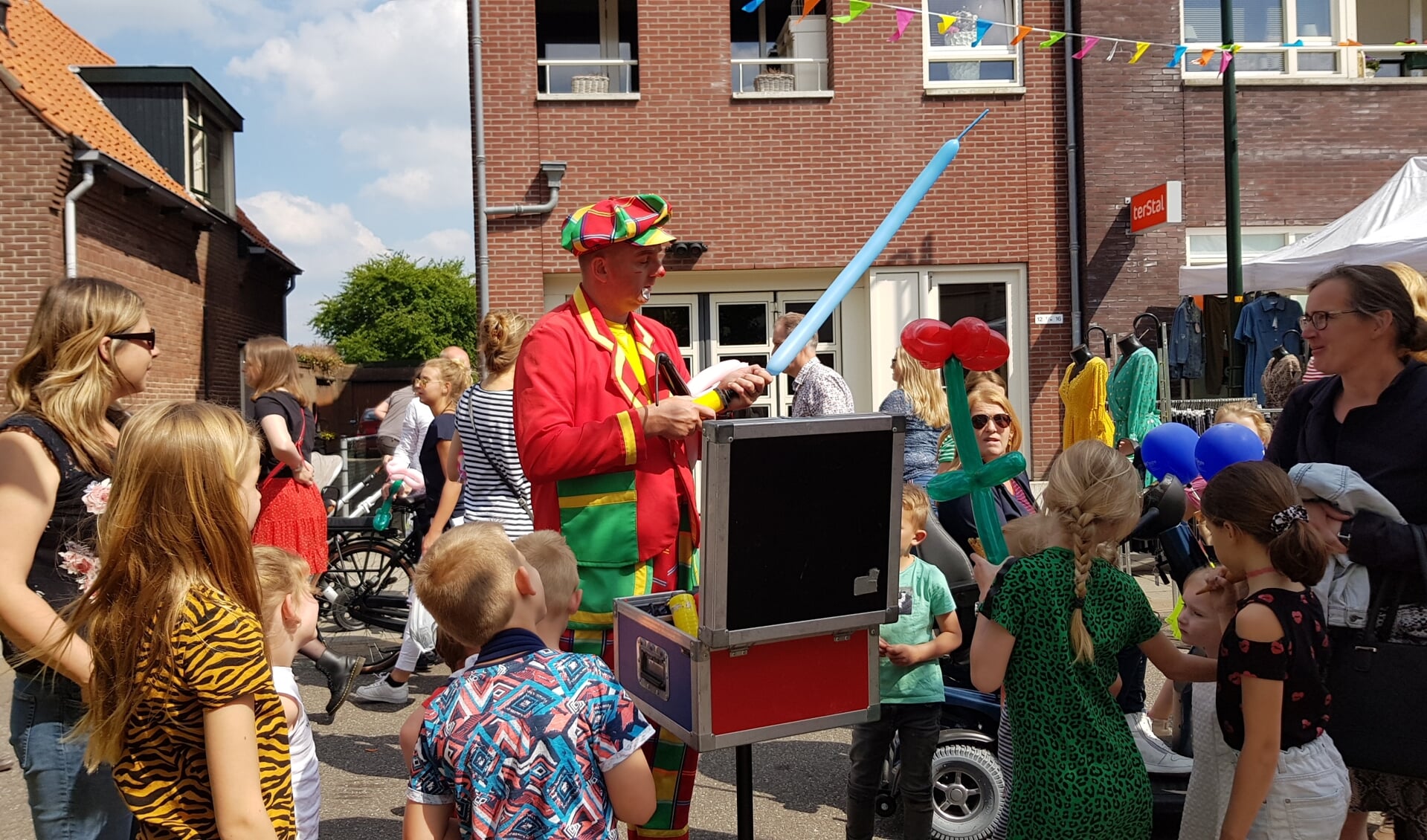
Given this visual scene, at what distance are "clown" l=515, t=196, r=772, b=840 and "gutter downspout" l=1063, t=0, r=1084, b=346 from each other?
35.1ft

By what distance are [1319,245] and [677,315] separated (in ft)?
21.7

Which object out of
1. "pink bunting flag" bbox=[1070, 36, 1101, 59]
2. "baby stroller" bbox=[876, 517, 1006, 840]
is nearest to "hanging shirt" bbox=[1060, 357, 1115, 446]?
"baby stroller" bbox=[876, 517, 1006, 840]

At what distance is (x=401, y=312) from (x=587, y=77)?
904 inches

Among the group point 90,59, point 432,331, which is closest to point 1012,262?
point 90,59

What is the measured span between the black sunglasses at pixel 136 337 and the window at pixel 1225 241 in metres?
12.2

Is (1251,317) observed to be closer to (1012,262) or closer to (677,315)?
(1012,262)

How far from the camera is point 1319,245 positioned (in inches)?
356

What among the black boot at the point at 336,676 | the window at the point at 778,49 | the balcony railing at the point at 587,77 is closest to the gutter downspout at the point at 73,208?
the balcony railing at the point at 587,77

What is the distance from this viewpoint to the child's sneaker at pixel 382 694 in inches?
227

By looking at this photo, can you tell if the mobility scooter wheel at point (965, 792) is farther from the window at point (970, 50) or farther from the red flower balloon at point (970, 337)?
the window at point (970, 50)

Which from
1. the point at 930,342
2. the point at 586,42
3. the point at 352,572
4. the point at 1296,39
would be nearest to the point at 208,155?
the point at 586,42

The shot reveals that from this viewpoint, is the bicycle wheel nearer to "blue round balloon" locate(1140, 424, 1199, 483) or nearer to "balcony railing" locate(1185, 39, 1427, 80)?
"blue round balloon" locate(1140, 424, 1199, 483)

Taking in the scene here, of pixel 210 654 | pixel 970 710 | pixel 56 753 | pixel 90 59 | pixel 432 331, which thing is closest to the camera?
pixel 210 654

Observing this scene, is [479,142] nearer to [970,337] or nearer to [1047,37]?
[1047,37]
